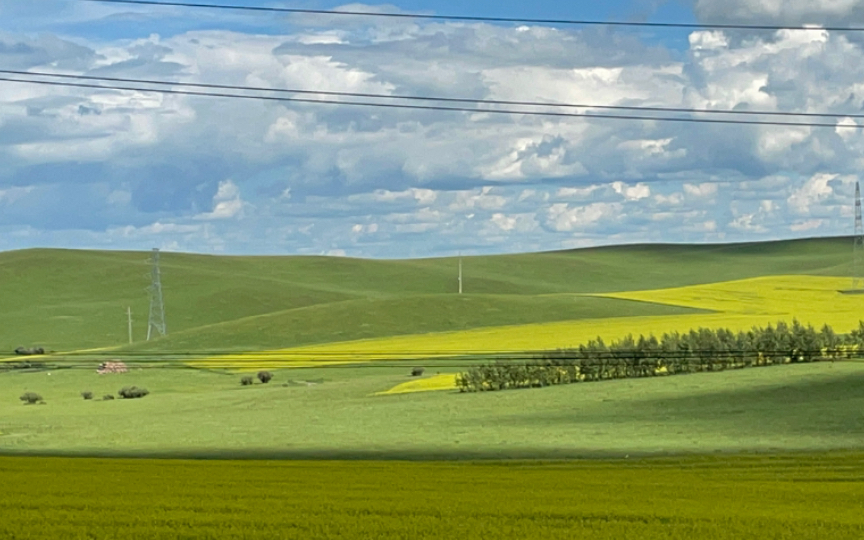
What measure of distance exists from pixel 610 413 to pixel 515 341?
1465 inches

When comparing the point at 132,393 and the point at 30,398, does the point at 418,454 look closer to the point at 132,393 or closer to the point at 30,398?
the point at 132,393

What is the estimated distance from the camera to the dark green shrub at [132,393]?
78.5m

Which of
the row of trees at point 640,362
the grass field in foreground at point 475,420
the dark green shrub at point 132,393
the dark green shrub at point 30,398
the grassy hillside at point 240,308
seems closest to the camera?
the grass field in foreground at point 475,420

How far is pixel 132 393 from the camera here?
7875 centimetres

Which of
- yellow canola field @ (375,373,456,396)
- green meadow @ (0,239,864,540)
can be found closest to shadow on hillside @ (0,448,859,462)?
green meadow @ (0,239,864,540)

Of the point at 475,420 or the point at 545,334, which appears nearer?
the point at 475,420

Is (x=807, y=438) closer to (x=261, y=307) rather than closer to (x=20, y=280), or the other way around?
(x=261, y=307)

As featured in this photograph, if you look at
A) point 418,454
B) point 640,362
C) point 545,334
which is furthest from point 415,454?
point 545,334

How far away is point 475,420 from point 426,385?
18.3m

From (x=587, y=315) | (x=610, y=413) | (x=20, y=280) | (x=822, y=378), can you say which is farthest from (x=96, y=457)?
(x=20, y=280)

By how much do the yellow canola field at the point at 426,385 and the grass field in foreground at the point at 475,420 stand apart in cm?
109

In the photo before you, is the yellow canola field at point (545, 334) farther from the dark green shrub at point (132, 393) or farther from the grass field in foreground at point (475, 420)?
the grass field in foreground at point (475, 420)

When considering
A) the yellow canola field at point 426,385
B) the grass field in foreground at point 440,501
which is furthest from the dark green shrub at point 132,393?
the grass field in foreground at point 440,501

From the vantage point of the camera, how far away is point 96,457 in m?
44.5
